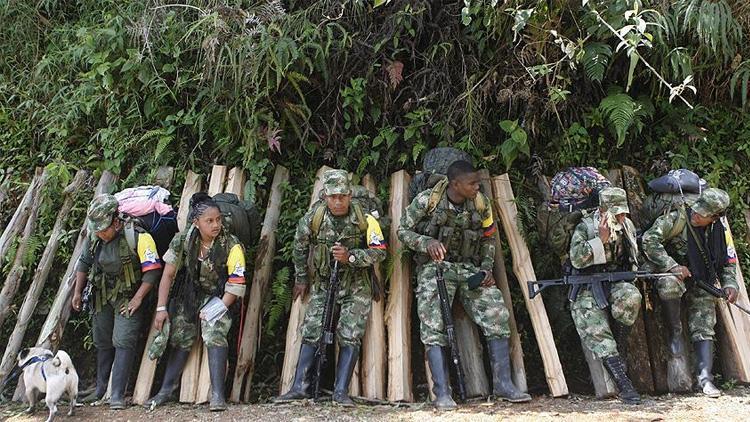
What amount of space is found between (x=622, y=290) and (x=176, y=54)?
565 cm

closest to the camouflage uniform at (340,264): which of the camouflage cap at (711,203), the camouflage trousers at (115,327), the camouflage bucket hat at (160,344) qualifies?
the camouflage bucket hat at (160,344)

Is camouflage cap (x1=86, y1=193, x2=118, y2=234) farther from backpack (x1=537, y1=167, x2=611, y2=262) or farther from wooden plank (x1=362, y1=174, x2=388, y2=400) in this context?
backpack (x1=537, y1=167, x2=611, y2=262)

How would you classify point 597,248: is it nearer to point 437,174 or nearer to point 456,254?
point 456,254

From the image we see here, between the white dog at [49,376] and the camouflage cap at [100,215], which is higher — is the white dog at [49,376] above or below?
below

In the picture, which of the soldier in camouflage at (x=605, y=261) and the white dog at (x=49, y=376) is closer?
the white dog at (x=49, y=376)

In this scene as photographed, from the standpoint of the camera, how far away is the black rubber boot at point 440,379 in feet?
19.2

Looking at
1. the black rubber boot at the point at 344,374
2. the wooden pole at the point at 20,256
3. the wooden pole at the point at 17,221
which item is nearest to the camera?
the black rubber boot at the point at 344,374

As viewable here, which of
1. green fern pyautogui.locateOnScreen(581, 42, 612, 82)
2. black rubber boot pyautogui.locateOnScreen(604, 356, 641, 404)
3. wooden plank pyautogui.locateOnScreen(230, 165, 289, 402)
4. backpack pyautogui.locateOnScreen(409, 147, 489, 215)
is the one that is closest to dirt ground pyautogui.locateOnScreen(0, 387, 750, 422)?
black rubber boot pyautogui.locateOnScreen(604, 356, 641, 404)

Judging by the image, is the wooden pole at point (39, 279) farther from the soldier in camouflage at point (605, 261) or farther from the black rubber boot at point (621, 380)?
the black rubber boot at point (621, 380)

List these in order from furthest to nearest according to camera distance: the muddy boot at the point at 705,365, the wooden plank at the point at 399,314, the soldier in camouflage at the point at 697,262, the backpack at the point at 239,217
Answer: the backpack at the point at 239,217, the soldier in camouflage at the point at 697,262, the wooden plank at the point at 399,314, the muddy boot at the point at 705,365

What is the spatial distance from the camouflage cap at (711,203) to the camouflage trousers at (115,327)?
5.74 meters

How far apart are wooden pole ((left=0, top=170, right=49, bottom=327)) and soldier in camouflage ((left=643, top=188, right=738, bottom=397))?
684 cm

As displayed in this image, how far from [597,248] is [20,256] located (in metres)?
6.34

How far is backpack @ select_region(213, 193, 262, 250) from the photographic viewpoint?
6699 millimetres
